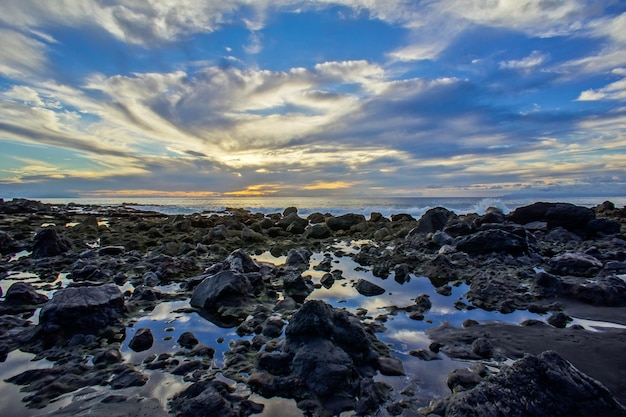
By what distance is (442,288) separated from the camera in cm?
790

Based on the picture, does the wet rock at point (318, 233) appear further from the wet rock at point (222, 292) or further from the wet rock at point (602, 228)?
the wet rock at point (602, 228)

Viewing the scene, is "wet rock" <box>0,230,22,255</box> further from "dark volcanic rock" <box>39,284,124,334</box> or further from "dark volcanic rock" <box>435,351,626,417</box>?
"dark volcanic rock" <box>435,351,626,417</box>

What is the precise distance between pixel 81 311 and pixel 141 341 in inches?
52.1

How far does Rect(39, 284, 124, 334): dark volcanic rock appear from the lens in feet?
16.8

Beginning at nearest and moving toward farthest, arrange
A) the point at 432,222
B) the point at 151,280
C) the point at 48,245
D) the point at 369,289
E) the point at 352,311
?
the point at 352,311
the point at 369,289
the point at 151,280
the point at 48,245
the point at 432,222

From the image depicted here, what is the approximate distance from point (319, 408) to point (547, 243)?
14778 millimetres

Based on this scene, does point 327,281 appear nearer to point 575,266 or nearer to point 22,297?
point 22,297

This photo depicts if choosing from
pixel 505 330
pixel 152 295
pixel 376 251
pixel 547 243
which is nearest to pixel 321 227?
pixel 376 251

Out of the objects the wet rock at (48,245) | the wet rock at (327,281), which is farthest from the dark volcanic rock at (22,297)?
the wet rock at (327,281)

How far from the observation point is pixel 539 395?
9.21 ft

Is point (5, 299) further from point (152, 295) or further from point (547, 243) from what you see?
point (547, 243)

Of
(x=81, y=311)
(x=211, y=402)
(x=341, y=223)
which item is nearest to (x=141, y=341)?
(x=81, y=311)

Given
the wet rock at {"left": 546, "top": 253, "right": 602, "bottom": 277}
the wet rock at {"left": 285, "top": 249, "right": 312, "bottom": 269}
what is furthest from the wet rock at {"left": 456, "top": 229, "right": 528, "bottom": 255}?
the wet rock at {"left": 285, "top": 249, "right": 312, "bottom": 269}

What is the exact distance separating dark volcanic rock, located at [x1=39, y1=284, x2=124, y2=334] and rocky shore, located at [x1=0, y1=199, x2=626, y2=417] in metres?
0.02
